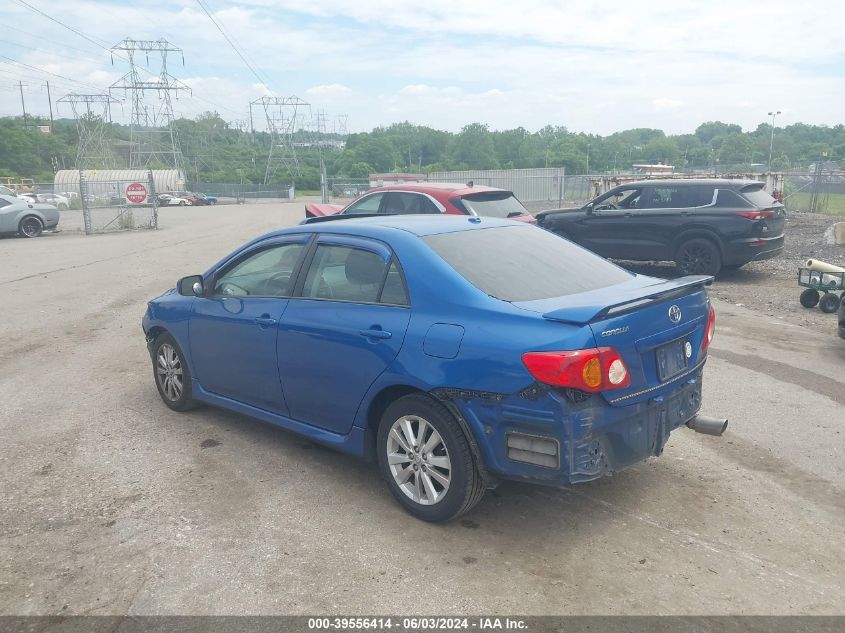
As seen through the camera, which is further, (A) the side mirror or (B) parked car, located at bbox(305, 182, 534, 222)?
(B) parked car, located at bbox(305, 182, 534, 222)

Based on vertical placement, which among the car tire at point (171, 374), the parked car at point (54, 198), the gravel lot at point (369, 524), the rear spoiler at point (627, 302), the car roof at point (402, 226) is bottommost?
the parked car at point (54, 198)

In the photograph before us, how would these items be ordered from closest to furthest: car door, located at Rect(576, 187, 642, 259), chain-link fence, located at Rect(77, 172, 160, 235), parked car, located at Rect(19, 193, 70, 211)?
car door, located at Rect(576, 187, 642, 259), chain-link fence, located at Rect(77, 172, 160, 235), parked car, located at Rect(19, 193, 70, 211)

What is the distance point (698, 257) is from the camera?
41.4ft

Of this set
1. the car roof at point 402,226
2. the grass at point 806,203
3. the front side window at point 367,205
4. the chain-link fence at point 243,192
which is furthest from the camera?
the chain-link fence at point 243,192

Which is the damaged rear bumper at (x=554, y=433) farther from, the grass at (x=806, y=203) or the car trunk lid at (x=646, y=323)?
the grass at (x=806, y=203)

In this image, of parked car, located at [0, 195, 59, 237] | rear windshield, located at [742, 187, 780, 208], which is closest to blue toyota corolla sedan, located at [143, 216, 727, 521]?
rear windshield, located at [742, 187, 780, 208]

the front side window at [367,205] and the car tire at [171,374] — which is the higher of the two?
the front side window at [367,205]

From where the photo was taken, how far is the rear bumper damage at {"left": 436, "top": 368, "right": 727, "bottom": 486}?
359 centimetres

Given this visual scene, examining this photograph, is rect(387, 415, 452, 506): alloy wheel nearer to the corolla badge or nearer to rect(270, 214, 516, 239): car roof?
rect(270, 214, 516, 239): car roof

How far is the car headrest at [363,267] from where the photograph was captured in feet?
14.8

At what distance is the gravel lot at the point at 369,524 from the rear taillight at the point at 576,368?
92 cm

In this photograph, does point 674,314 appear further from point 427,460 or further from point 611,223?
point 611,223

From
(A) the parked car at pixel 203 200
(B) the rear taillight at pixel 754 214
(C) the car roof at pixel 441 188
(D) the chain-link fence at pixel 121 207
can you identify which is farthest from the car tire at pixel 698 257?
(A) the parked car at pixel 203 200

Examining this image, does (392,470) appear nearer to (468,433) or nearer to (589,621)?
(468,433)
